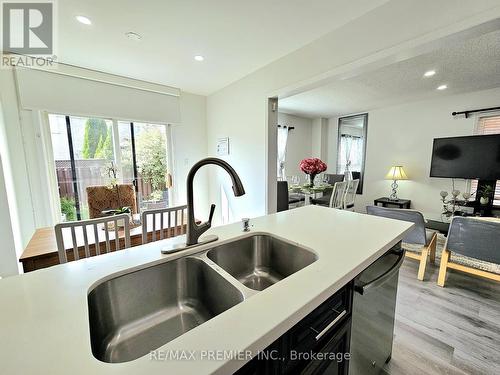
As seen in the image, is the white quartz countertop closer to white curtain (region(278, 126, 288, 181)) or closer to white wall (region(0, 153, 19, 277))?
white wall (region(0, 153, 19, 277))

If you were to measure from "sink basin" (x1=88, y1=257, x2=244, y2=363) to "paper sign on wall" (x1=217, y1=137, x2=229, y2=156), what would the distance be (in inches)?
Answer: 111

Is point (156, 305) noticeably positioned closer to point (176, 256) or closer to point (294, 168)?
point (176, 256)

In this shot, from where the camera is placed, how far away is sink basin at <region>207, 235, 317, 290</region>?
1.06 metres

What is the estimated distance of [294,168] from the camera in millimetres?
5812

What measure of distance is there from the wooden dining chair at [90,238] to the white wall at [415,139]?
5224 mm

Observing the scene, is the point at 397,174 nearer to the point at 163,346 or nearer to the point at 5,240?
the point at 163,346

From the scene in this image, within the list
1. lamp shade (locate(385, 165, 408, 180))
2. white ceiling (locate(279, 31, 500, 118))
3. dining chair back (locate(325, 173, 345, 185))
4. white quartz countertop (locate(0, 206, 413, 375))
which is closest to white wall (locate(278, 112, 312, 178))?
white ceiling (locate(279, 31, 500, 118))

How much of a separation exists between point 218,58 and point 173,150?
180 cm

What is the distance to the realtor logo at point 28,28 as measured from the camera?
5.61 feet

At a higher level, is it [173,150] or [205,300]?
[173,150]

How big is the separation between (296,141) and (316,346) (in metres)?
5.43

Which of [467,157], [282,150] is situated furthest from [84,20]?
[467,157]

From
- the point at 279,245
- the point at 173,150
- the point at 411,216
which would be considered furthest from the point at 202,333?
the point at 173,150

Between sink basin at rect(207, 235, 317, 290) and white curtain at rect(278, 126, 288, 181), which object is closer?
sink basin at rect(207, 235, 317, 290)
